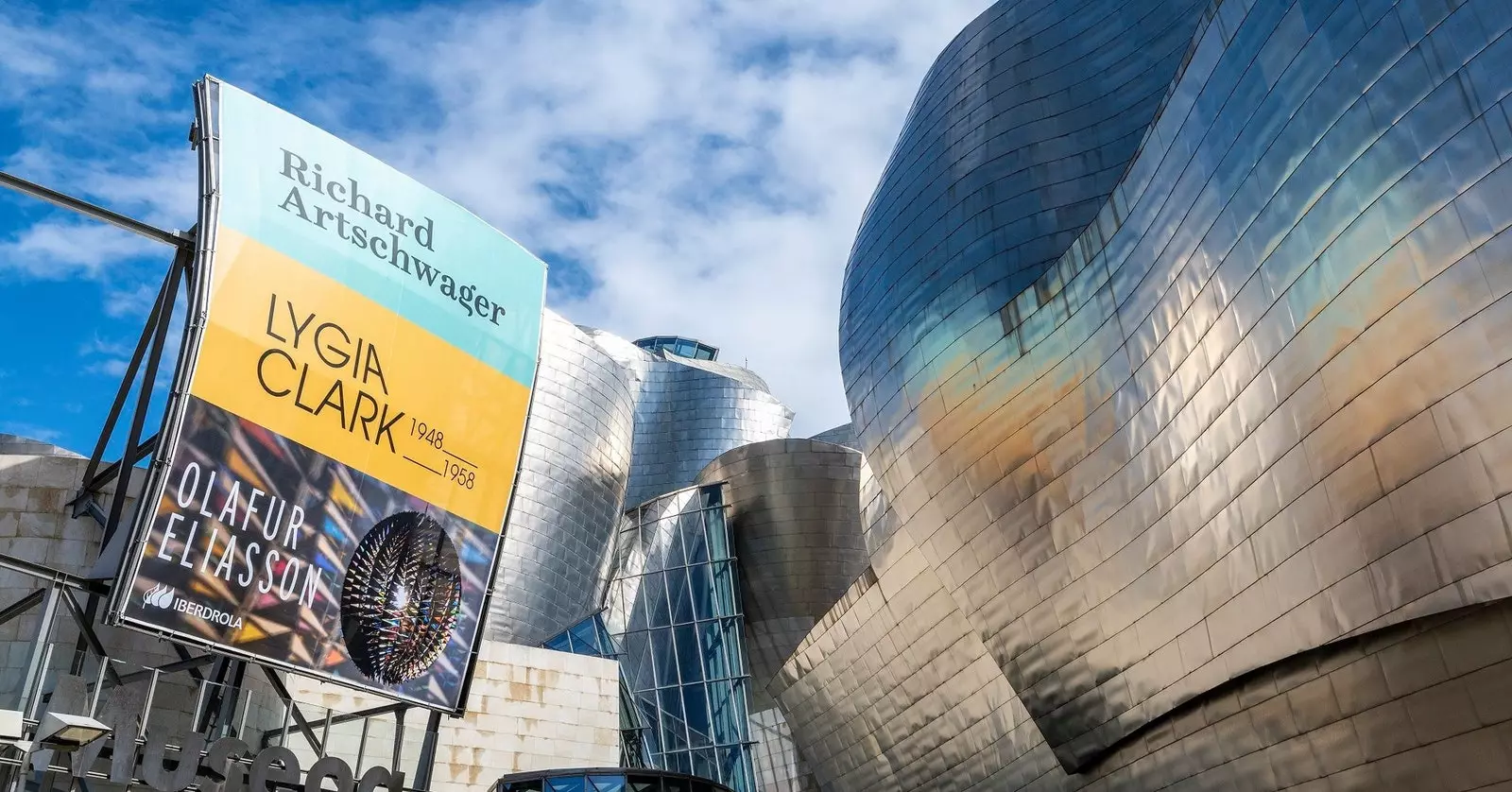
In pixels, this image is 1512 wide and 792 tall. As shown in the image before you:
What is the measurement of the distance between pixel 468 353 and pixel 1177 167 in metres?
11.4

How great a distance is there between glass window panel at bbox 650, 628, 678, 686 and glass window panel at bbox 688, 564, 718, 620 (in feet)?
3.85

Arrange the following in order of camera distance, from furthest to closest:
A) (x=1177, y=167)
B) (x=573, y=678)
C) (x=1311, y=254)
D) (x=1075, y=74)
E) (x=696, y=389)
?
(x=696, y=389) → (x=1075, y=74) → (x=573, y=678) → (x=1177, y=167) → (x=1311, y=254)

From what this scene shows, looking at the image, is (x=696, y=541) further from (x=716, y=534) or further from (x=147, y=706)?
(x=147, y=706)

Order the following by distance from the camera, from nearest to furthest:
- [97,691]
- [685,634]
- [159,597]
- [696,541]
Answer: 1. [97,691]
2. [159,597]
3. [685,634]
4. [696,541]

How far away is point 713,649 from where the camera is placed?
3981cm

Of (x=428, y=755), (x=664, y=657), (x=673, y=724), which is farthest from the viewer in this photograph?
(x=664, y=657)

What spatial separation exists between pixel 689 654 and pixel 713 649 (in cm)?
75

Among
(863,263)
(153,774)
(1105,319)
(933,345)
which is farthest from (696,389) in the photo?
(153,774)

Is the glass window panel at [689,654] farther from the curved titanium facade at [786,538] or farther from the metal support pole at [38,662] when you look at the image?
the metal support pole at [38,662]

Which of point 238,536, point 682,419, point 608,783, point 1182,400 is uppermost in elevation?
point 682,419

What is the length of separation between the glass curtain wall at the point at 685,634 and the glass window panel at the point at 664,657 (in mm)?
29

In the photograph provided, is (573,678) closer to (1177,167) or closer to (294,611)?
(294,611)

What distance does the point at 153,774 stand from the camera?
15523 mm

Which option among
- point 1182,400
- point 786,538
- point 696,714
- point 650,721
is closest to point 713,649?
point 696,714
